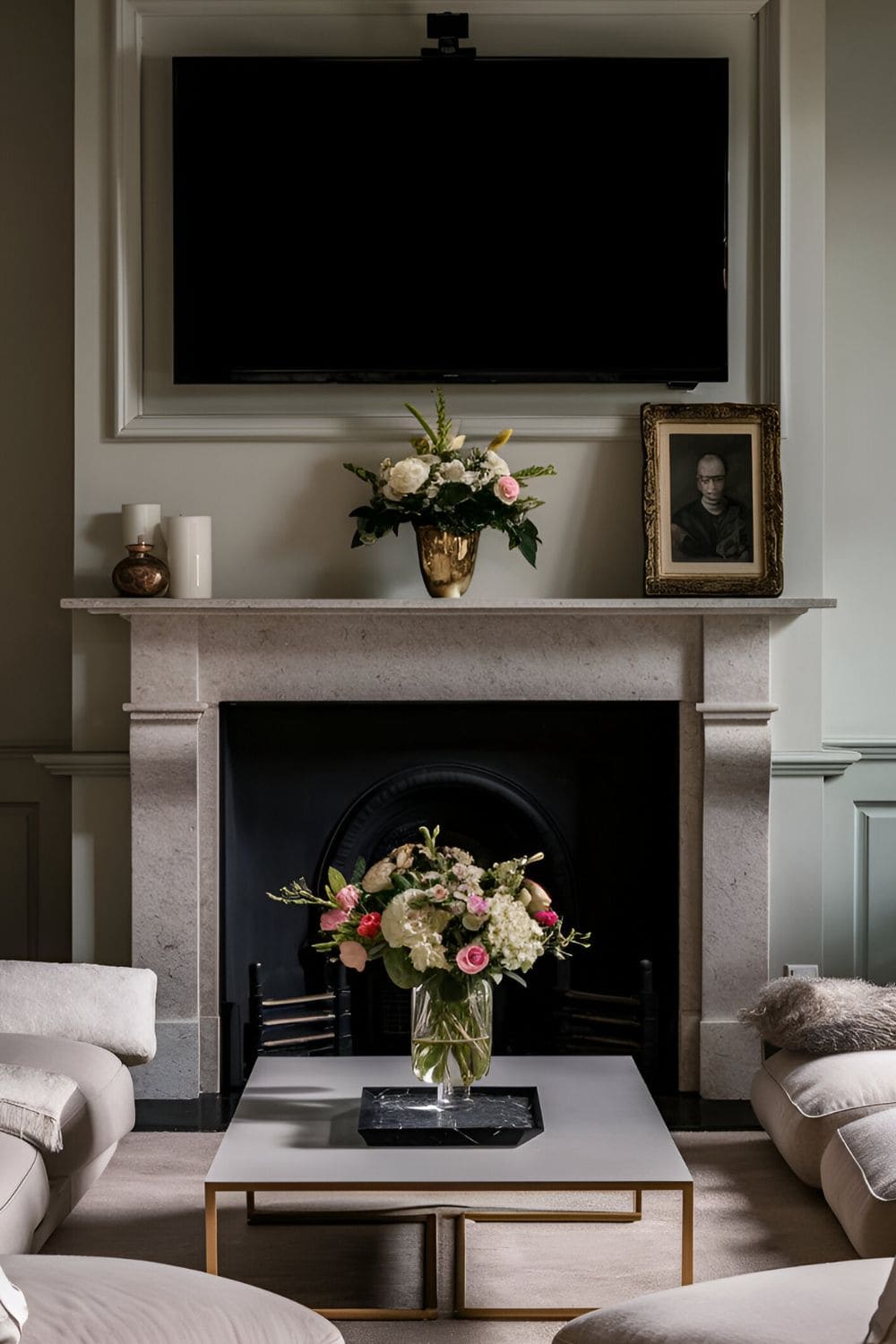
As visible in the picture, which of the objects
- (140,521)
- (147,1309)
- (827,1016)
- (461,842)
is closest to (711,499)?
(461,842)

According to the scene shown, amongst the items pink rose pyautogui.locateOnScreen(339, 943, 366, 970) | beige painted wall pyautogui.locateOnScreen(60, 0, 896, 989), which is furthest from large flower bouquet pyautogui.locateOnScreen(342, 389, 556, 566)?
pink rose pyautogui.locateOnScreen(339, 943, 366, 970)

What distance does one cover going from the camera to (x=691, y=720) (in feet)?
11.8

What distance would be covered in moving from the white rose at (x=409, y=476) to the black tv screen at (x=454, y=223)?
35 cm

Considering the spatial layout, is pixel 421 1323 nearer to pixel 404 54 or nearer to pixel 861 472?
pixel 861 472

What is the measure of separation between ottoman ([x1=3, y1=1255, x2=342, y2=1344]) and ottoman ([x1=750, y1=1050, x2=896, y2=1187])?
1.34 m

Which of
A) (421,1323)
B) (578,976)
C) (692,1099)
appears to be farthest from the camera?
(578,976)

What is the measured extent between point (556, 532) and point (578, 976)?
48.0 inches

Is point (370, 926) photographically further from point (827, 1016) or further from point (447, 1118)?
point (827, 1016)

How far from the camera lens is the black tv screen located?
3547 millimetres

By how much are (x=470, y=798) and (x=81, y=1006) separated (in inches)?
48.1

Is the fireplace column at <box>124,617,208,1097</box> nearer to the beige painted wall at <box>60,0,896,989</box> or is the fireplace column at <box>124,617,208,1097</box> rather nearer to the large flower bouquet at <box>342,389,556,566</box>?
the beige painted wall at <box>60,0,896,989</box>

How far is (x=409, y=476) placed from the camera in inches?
131

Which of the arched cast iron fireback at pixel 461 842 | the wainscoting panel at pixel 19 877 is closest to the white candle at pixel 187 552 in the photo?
the arched cast iron fireback at pixel 461 842

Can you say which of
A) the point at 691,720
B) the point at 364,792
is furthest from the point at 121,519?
the point at 691,720
